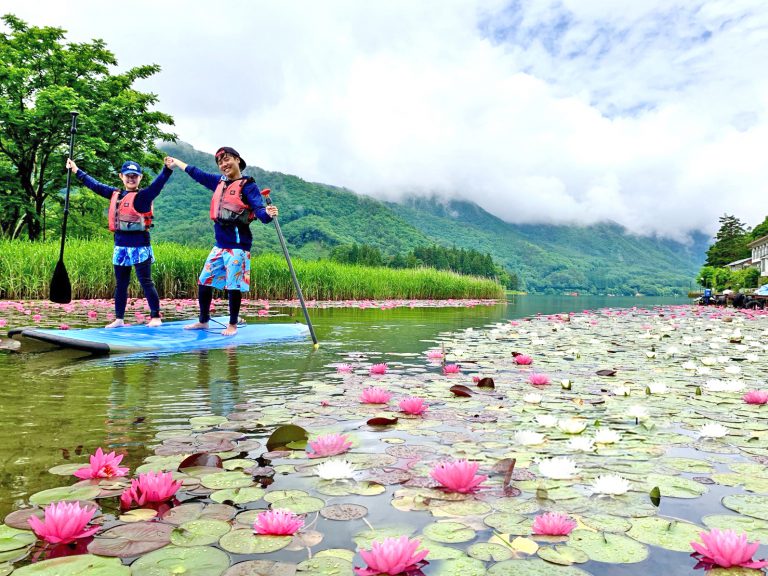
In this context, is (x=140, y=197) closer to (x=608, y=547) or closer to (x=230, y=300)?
(x=230, y=300)

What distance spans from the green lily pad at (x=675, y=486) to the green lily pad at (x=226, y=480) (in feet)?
4.56

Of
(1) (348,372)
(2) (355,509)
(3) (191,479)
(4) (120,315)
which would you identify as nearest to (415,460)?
(2) (355,509)

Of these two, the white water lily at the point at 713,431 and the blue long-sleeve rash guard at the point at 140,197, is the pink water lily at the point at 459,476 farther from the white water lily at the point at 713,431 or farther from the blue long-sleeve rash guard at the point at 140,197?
the blue long-sleeve rash guard at the point at 140,197

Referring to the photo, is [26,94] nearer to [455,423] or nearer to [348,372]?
[348,372]

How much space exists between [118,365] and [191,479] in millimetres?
2890

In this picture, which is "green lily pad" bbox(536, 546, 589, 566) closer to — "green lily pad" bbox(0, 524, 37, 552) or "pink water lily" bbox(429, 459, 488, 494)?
"pink water lily" bbox(429, 459, 488, 494)

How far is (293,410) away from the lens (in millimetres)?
2867

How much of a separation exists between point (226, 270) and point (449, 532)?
4582 mm

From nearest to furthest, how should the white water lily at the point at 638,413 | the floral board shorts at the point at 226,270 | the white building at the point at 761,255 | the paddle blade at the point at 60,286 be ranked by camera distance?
the white water lily at the point at 638,413, the floral board shorts at the point at 226,270, the paddle blade at the point at 60,286, the white building at the point at 761,255

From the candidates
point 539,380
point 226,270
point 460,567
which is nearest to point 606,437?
point 460,567

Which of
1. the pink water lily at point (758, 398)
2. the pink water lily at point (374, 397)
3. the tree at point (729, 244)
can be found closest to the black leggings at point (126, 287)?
the pink water lily at point (374, 397)

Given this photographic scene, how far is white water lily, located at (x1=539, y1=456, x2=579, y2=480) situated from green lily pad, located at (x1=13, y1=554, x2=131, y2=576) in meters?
1.34

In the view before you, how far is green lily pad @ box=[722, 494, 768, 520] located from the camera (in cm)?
156

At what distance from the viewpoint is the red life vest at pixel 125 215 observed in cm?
571
